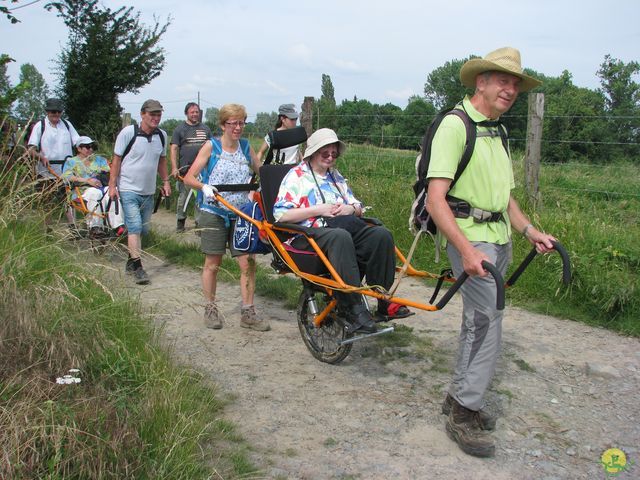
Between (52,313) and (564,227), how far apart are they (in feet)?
16.9

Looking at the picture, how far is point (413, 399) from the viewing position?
165 inches

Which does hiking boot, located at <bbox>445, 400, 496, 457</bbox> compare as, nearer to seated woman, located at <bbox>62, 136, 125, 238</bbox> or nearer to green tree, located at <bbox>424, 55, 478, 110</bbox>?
seated woman, located at <bbox>62, 136, 125, 238</bbox>

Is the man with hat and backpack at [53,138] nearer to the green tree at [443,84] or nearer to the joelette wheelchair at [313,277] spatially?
the joelette wheelchair at [313,277]

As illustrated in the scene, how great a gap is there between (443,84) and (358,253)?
44.9 m

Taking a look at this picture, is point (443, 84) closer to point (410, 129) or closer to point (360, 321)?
point (410, 129)

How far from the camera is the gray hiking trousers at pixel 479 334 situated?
11.4 ft

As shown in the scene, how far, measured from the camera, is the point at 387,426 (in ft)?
12.5

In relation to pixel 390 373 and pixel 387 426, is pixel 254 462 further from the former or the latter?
pixel 390 373

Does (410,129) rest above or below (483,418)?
above

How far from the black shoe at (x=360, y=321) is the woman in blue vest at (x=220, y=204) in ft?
4.94

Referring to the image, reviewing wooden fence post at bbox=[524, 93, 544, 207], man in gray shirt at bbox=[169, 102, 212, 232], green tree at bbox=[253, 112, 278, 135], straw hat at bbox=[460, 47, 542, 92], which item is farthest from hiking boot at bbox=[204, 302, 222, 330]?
green tree at bbox=[253, 112, 278, 135]

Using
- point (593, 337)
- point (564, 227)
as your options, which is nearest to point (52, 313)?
point (593, 337)

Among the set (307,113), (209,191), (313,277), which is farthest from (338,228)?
(307,113)

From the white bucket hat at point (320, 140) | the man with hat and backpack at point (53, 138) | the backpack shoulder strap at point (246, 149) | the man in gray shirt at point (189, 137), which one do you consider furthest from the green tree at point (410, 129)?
the man with hat and backpack at point (53, 138)
